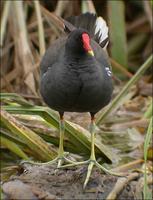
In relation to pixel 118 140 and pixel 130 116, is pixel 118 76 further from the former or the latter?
pixel 118 140

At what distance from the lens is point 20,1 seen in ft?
15.8

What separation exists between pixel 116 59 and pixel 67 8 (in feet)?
1.87

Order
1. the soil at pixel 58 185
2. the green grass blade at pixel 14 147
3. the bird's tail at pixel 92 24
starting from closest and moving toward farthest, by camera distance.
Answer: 1. the soil at pixel 58 185
2. the bird's tail at pixel 92 24
3. the green grass blade at pixel 14 147

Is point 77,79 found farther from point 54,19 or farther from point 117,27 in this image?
point 117,27

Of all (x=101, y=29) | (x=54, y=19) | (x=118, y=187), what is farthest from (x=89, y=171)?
(x=54, y=19)

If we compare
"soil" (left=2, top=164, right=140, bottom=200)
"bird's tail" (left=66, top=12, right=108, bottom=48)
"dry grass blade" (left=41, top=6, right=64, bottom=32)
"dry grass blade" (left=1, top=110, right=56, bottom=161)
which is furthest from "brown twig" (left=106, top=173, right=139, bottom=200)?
"dry grass blade" (left=41, top=6, right=64, bottom=32)

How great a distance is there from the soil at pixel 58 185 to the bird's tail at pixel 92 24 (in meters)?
0.72

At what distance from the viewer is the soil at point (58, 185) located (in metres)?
2.71

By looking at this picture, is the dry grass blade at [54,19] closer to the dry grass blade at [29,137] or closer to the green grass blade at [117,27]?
the green grass blade at [117,27]

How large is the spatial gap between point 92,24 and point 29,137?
65cm

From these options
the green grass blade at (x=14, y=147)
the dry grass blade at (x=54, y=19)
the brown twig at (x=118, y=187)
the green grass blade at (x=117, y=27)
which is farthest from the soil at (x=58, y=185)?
the green grass blade at (x=117, y=27)

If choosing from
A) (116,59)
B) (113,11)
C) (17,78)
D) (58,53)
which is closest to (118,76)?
(116,59)

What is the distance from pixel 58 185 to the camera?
9.34 ft

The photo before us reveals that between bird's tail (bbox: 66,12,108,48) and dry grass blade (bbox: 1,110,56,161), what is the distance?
577 mm
